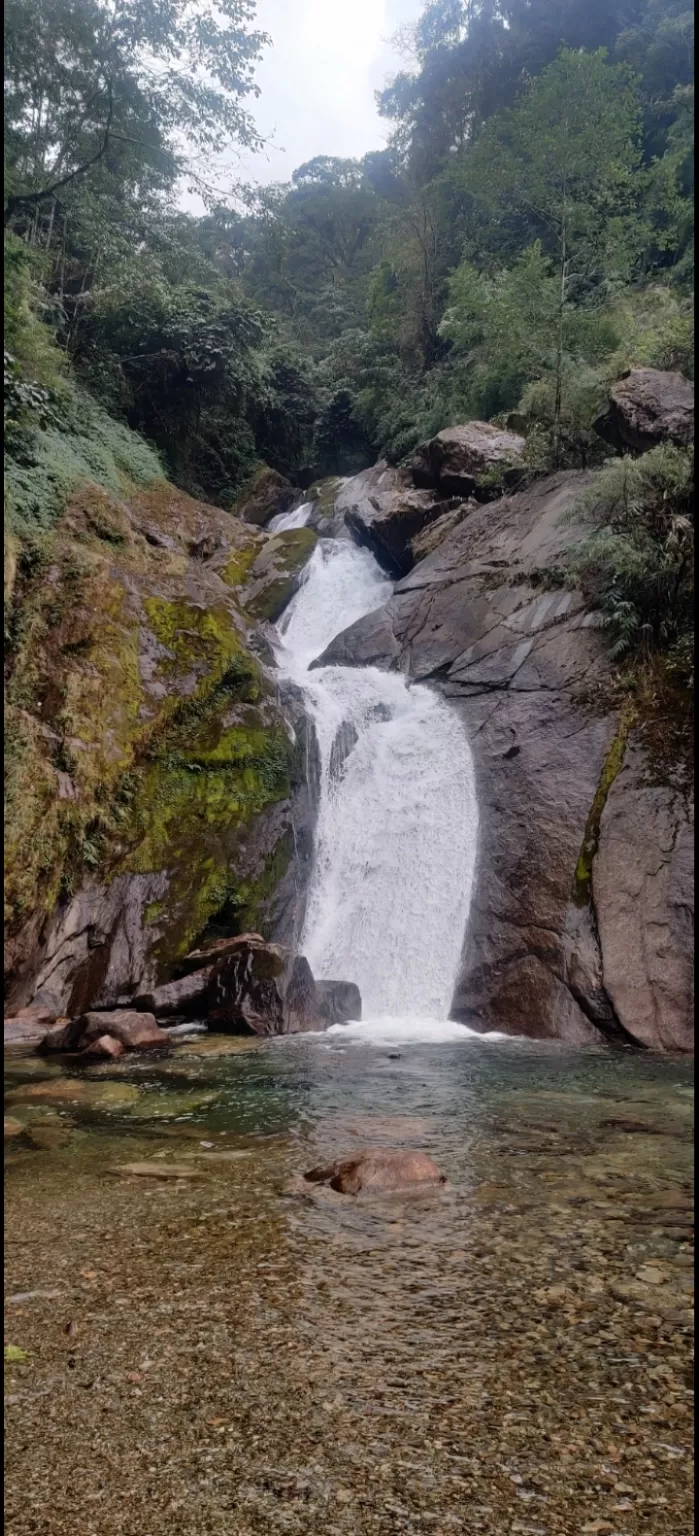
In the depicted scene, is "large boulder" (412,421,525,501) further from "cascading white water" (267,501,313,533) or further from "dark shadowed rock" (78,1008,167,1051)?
"dark shadowed rock" (78,1008,167,1051)

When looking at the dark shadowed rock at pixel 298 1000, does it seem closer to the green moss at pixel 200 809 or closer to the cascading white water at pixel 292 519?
the green moss at pixel 200 809

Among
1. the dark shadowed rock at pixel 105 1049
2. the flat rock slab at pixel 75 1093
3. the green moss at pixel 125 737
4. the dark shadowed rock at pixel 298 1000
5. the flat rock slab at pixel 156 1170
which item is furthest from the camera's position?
the green moss at pixel 125 737

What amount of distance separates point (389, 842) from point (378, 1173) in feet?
31.1

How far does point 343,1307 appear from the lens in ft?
11.8

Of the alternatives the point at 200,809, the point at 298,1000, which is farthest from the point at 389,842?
the point at 298,1000

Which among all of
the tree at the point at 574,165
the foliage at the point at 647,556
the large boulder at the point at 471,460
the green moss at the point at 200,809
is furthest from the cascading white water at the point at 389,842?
the tree at the point at 574,165

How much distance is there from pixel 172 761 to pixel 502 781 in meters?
5.72

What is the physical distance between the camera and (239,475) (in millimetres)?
29672

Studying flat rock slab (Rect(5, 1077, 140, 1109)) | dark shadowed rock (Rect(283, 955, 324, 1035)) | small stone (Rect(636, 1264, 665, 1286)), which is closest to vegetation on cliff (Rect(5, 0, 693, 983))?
dark shadowed rock (Rect(283, 955, 324, 1035))

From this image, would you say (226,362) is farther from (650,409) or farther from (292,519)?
(650,409)

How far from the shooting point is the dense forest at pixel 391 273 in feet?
49.2

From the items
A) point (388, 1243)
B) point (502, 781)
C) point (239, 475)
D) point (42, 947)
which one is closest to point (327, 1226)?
point (388, 1243)

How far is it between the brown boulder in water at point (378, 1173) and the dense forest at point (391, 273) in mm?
10960

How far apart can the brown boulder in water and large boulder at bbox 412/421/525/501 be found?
1810cm
